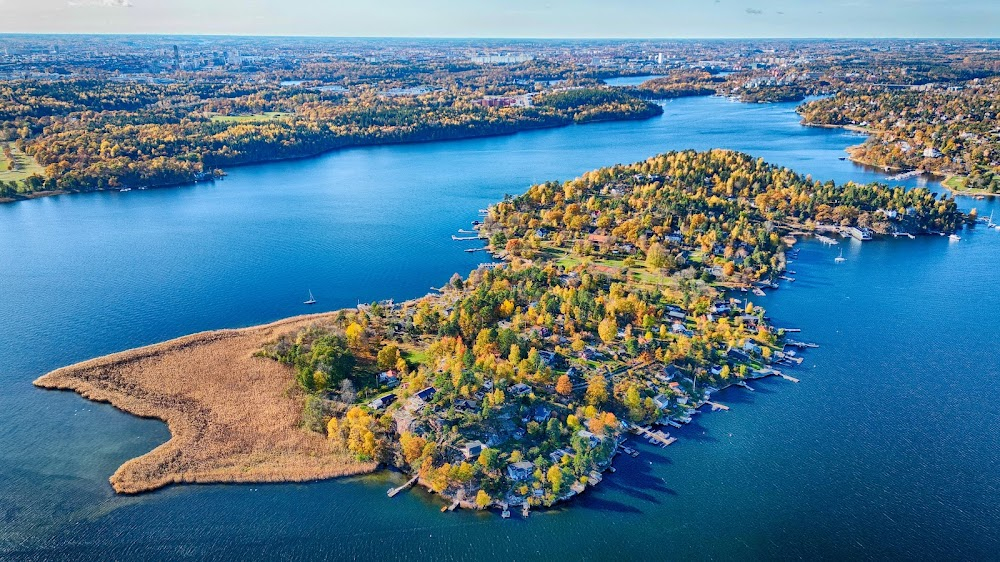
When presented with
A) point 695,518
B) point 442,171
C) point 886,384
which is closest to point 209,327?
point 695,518

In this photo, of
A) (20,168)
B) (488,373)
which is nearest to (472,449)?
(488,373)

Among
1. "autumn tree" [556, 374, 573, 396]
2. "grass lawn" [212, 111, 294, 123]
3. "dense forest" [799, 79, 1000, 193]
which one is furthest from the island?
"grass lawn" [212, 111, 294, 123]

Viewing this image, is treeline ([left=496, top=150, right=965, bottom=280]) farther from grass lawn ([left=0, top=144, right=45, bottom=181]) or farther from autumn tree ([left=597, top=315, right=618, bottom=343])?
grass lawn ([left=0, top=144, right=45, bottom=181])

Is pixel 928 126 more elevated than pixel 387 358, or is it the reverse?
pixel 928 126

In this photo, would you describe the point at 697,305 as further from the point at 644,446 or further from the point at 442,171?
the point at 442,171

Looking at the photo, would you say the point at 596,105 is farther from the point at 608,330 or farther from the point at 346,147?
the point at 608,330

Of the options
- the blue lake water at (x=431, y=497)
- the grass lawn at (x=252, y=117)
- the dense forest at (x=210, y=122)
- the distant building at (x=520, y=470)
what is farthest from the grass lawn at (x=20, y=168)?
the distant building at (x=520, y=470)
